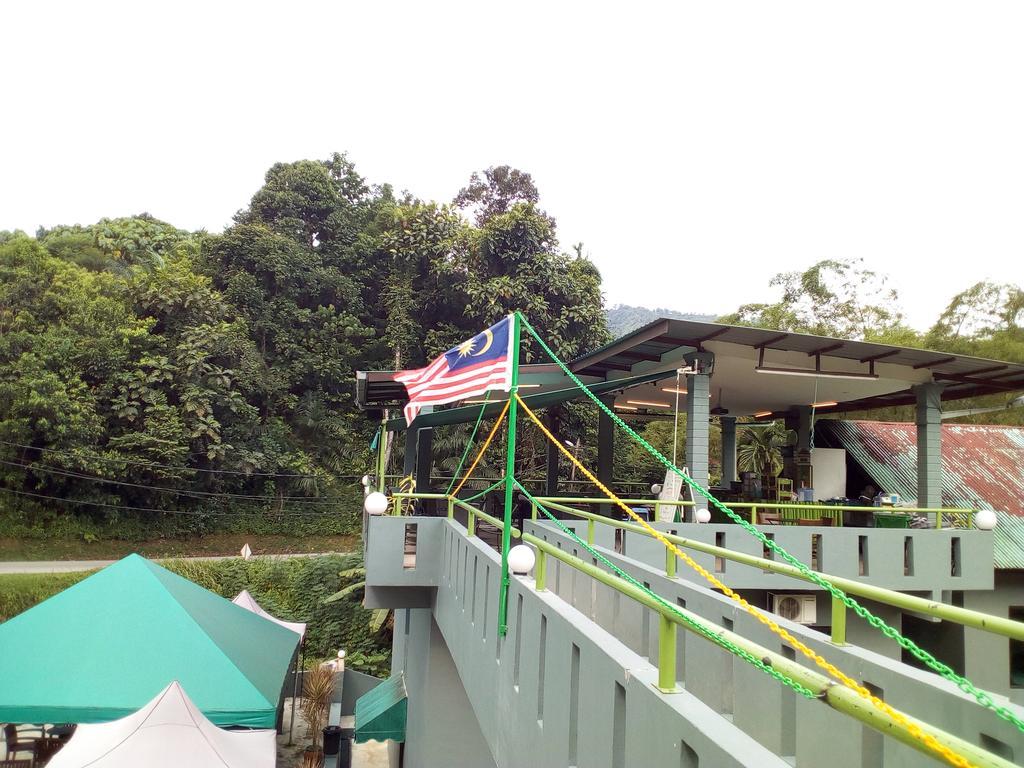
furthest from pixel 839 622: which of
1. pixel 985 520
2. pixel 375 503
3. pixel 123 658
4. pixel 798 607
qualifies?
pixel 123 658

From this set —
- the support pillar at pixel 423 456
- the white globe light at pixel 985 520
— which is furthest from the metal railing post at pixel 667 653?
the support pillar at pixel 423 456

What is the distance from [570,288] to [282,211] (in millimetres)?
14490

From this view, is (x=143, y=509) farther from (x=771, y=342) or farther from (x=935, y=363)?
(x=935, y=363)

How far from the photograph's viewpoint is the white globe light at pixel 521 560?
3.87 metres

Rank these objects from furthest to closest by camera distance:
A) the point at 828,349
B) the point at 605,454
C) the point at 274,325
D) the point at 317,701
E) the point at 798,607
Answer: the point at 274,325 → the point at 317,701 → the point at 605,454 → the point at 828,349 → the point at 798,607

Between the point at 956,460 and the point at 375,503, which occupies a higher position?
the point at 956,460

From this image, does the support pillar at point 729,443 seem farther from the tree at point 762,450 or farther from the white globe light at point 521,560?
the white globe light at point 521,560

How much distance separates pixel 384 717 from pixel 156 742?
5151 millimetres

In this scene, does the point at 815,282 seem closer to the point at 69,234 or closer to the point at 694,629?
the point at 694,629

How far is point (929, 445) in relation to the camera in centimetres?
1095

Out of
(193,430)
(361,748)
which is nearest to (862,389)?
(361,748)

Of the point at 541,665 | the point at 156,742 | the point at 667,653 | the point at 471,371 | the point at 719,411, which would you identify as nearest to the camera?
the point at 667,653

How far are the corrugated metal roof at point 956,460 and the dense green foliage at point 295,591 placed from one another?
12699 millimetres

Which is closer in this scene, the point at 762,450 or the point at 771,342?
the point at 771,342
